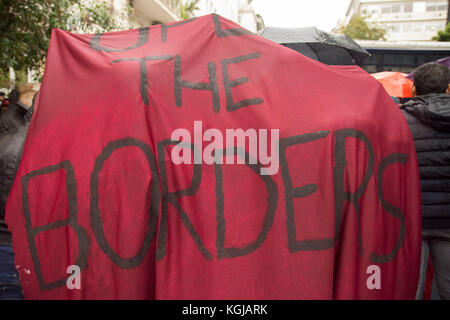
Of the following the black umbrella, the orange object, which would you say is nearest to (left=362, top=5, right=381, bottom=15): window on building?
the orange object

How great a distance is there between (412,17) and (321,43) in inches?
2174

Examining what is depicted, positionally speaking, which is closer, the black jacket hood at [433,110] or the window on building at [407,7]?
the black jacket hood at [433,110]

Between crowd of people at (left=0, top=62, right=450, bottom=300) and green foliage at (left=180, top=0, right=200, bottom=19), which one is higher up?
green foliage at (left=180, top=0, right=200, bottom=19)

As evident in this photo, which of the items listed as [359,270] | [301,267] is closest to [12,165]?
[301,267]

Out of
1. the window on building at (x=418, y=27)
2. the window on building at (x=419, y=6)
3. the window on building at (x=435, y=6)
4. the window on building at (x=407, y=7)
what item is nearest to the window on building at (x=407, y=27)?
the window on building at (x=418, y=27)

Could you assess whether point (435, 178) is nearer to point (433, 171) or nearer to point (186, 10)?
point (433, 171)

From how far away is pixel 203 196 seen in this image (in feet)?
5.58

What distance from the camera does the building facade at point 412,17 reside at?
165ft

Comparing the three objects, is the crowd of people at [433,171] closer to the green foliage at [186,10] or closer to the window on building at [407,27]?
the green foliage at [186,10]

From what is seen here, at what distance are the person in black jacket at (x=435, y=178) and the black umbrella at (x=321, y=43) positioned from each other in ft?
8.45

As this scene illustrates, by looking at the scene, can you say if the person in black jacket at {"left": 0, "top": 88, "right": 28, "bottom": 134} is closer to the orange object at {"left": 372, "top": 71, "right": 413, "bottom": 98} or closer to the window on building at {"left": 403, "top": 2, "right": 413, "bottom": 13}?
the orange object at {"left": 372, "top": 71, "right": 413, "bottom": 98}

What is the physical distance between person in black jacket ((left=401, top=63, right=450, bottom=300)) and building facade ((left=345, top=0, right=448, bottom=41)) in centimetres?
5342

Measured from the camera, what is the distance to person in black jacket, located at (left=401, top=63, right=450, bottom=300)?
2068 mm

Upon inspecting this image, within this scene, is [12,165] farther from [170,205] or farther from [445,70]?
[445,70]
